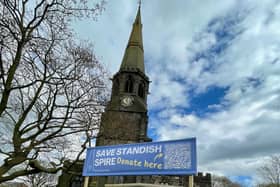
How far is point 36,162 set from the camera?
9562mm

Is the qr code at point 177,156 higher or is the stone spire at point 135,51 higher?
the stone spire at point 135,51

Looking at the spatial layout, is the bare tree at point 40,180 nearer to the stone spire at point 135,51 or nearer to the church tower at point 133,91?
the church tower at point 133,91

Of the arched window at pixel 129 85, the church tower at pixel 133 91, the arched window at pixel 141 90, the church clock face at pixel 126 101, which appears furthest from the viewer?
the arched window at pixel 141 90

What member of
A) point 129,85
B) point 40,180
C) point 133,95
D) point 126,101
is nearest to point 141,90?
point 129,85

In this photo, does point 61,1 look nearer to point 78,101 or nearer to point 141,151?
point 78,101

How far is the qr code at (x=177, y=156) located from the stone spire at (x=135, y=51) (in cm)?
2978

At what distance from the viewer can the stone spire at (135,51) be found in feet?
120

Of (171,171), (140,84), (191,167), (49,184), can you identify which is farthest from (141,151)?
(49,184)

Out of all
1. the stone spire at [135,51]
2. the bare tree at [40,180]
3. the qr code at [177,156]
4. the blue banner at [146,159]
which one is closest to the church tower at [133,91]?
the stone spire at [135,51]

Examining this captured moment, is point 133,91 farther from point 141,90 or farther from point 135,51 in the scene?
point 135,51

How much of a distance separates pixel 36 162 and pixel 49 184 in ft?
105

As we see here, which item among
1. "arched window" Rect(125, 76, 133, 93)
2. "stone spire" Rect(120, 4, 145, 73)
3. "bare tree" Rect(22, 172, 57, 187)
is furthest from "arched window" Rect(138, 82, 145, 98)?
"bare tree" Rect(22, 172, 57, 187)

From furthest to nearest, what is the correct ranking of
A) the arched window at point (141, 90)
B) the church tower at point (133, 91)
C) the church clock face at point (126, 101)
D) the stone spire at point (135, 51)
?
the stone spire at point (135, 51) < the arched window at point (141, 90) < the church clock face at point (126, 101) < the church tower at point (133, 91)

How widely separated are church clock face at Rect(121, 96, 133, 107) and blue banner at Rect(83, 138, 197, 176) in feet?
82.2
